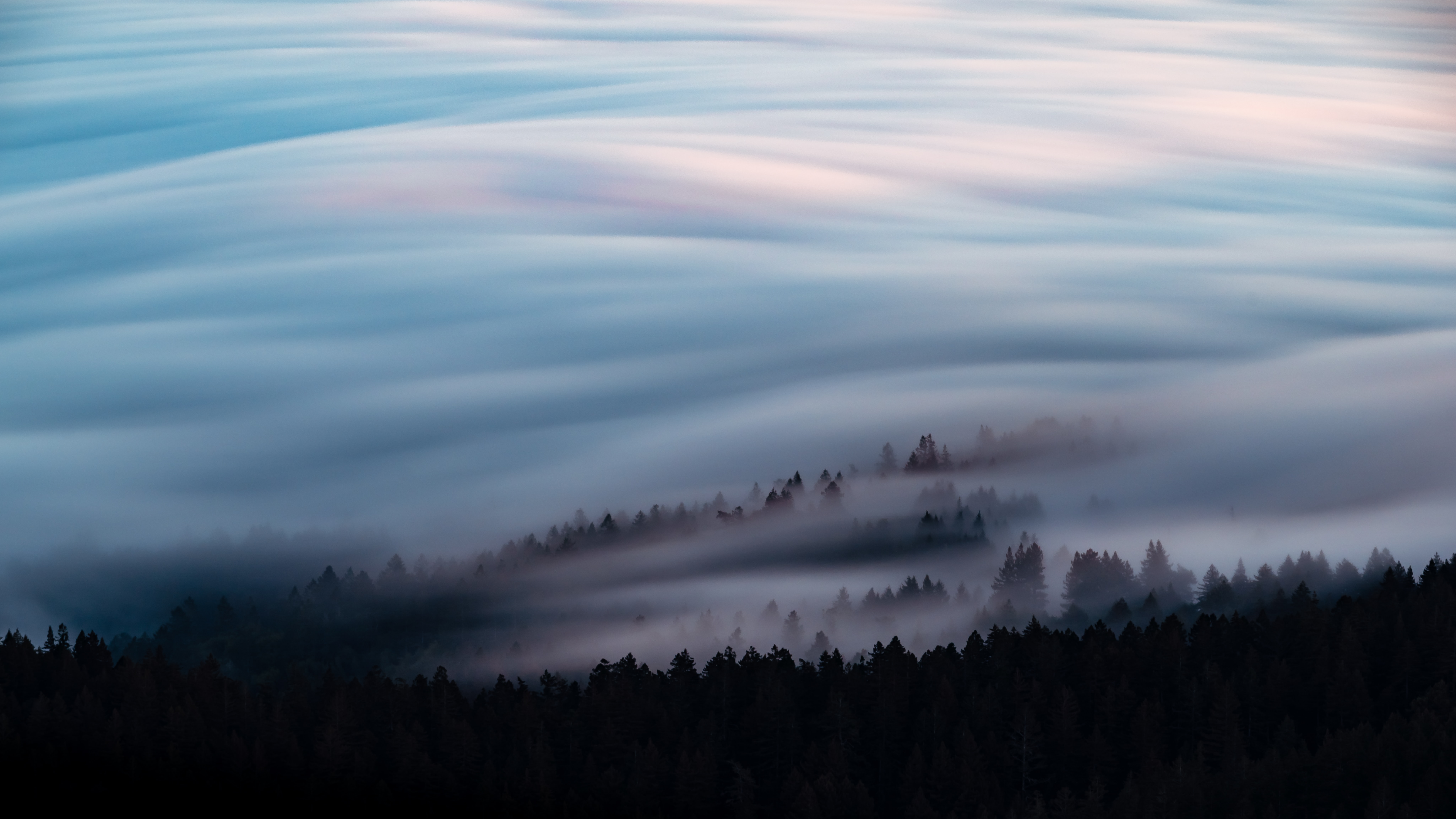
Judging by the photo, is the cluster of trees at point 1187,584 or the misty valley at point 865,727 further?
the cluster of trees at point 1187,584

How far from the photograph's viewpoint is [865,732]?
78.6 m

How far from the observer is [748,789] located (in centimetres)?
7312

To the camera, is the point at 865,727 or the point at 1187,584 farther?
the point at 1187,584

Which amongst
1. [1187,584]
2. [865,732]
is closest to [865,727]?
[865,732]

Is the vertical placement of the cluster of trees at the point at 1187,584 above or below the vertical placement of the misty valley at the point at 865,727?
above

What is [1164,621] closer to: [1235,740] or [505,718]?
[1235,740]

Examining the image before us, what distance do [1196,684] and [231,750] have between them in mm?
49778

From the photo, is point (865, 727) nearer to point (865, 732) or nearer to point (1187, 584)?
point (865, 732)

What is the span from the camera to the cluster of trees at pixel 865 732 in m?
68.6

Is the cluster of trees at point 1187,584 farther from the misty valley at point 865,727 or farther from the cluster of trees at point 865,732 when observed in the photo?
the cluster of trees at point 865,732

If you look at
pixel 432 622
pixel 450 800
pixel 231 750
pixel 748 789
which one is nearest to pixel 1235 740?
pixel 748 789

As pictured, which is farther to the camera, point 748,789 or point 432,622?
point 432,622

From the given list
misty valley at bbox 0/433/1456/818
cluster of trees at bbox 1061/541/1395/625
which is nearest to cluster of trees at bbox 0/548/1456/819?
misty valley at bbox 0/433/1456/818

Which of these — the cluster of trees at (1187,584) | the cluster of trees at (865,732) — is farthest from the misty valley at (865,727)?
the cluster of trees at (1187,584)
